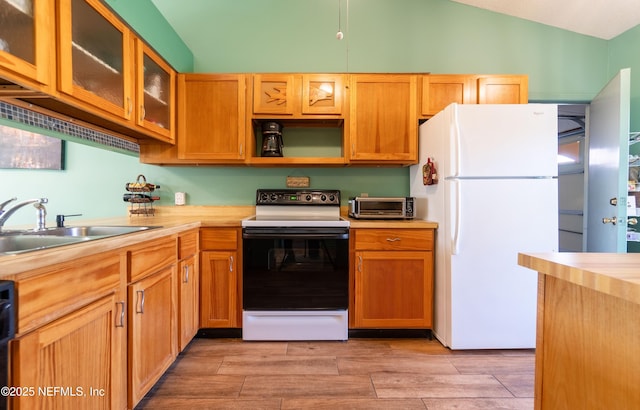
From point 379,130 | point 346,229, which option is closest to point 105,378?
point 346,229

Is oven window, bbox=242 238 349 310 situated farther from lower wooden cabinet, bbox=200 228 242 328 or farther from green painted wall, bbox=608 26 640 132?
green painted wall, bbox=608 26 640 132

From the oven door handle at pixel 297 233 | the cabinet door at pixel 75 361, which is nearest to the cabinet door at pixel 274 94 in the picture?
the oven door handle at pixel 297 233

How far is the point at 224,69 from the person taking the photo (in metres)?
2.53

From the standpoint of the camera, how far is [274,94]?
2209 mm

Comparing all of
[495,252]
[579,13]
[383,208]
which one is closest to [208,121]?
[383,208]

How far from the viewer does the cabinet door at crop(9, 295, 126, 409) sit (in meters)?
0.74

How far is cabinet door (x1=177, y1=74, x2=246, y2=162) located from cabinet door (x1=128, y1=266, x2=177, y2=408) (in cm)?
104

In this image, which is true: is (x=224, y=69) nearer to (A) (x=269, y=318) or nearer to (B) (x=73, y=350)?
(A) (x=269, y=318)

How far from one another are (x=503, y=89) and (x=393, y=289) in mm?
1853

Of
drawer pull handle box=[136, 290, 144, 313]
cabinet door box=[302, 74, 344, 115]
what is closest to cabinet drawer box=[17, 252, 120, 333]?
drawer pull handle box=[136, 290, 144, 313]

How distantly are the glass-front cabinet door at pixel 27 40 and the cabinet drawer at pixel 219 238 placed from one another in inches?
45.1

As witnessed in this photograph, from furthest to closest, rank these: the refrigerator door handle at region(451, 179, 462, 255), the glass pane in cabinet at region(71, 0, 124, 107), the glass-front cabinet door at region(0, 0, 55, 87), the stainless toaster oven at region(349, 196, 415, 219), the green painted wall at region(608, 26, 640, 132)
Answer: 1. the green painted wall at region(608, 26, 640, 132)
2. the stainless toaster oven at region(349, 196, 415, 219)
3. the refrigerator door handle at region(451, 179, 462, 255)
4. the glass pane in cabinet at region(71, 0, 124, 107)
5. the glass-front cabinet door at region(0, 0, 55, 87)

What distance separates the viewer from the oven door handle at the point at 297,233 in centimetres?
192

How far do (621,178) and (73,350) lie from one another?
3151 mm
